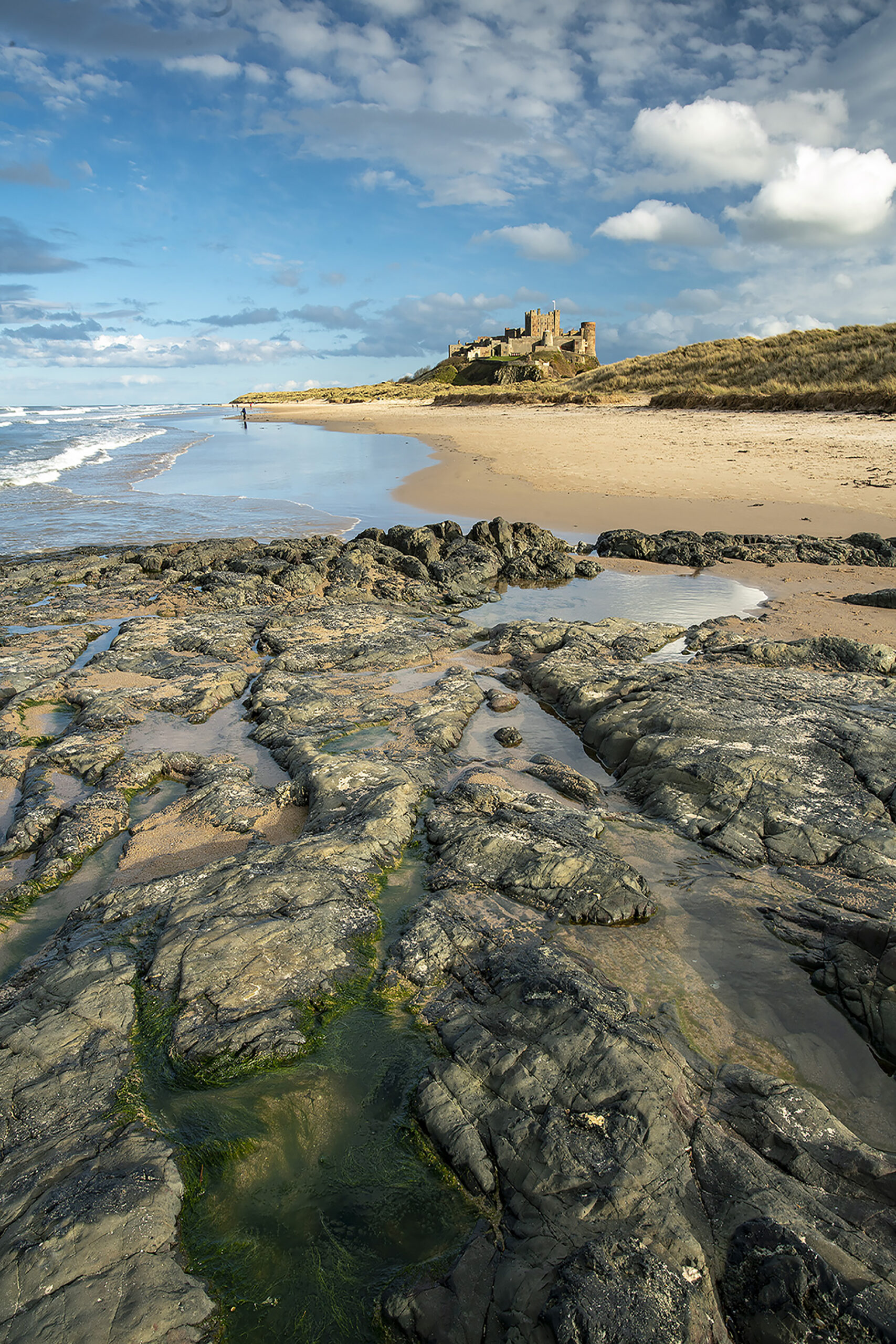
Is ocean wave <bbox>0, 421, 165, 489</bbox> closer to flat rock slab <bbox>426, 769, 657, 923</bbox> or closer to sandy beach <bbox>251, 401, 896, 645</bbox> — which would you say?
sandy beach <bbox>251, 401, 896, 645</bbox>

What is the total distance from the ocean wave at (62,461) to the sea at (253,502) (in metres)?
0.11

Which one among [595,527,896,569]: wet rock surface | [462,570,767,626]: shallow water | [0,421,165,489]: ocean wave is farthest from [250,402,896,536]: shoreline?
[0,421,165,489]: ocean wave

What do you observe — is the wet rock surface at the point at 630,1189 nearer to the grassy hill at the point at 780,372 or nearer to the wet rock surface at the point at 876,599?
the wet rock surface at the point at 876,599

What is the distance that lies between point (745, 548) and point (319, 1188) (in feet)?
37.2

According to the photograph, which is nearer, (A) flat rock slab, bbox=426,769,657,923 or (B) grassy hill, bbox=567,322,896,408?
(A) flat rock slab, bbox=426,769,657,923

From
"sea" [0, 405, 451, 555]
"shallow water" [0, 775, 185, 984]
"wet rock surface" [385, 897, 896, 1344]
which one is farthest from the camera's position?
"sea" [0, 405, 451, 555]

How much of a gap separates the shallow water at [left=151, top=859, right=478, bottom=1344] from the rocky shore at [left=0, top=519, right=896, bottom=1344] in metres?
0.06

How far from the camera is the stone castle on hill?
79.6 m

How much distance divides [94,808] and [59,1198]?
2.94 meters

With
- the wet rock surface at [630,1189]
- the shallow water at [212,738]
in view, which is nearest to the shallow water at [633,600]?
the shallow water at [212,738]

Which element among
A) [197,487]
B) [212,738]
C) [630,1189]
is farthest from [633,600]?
[197,487]

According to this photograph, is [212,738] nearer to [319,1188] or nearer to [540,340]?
[319,1188]

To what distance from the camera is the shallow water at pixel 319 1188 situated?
228 centimetres

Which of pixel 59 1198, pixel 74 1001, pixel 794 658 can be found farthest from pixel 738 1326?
pixel 794 658
